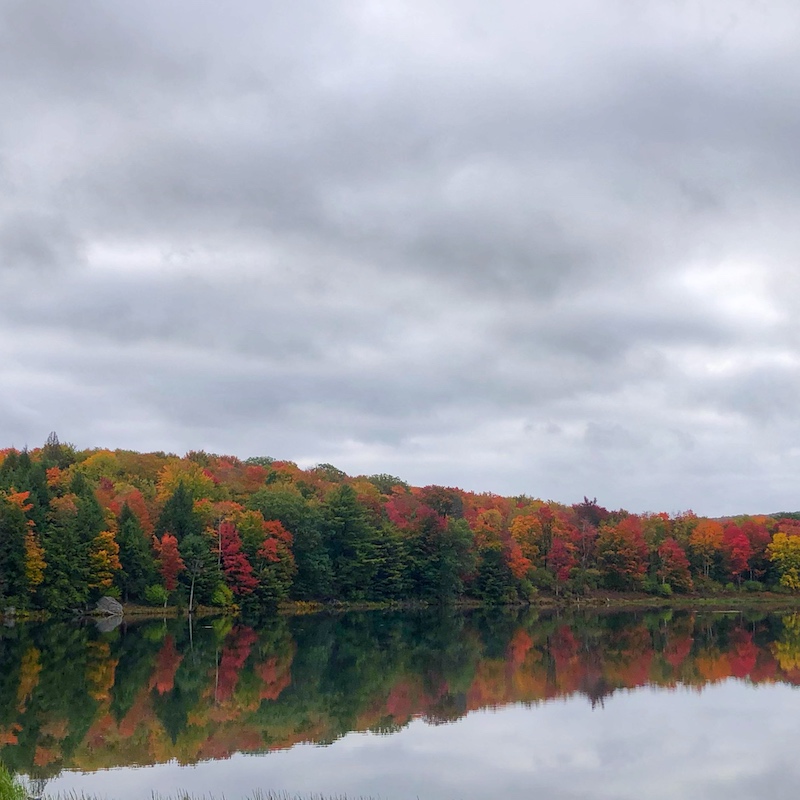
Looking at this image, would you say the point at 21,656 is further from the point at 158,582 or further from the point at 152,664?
the point at 158,582

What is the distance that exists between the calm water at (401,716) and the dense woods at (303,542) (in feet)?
42.8

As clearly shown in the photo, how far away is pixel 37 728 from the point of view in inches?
1080

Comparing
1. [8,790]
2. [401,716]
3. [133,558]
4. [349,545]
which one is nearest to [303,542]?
[349,545]

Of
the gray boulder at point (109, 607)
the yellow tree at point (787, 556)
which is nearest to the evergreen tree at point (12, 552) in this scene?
the gray boulder at point (109, 607)

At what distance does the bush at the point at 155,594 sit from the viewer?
72.2 metres

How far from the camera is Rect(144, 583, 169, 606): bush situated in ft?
237

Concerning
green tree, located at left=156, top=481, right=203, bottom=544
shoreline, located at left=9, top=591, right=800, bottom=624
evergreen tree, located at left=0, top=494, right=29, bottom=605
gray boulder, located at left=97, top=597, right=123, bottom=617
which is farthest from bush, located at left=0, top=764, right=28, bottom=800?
green tree, located at left=156, top=481, right=203, bottom=544

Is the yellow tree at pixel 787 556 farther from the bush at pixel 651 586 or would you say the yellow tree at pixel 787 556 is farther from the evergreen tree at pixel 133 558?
the evergreen tree at pixel 133 558

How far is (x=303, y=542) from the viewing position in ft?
277

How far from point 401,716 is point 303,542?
54.7 metres

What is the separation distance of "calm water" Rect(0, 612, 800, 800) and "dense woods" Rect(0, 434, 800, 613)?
514 inches

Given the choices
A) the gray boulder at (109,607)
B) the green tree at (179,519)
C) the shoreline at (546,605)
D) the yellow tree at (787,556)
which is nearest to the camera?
the gray boulder at (109,607)

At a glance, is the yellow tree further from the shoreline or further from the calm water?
the calm water

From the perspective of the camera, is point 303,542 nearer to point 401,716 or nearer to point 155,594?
point 155,594
